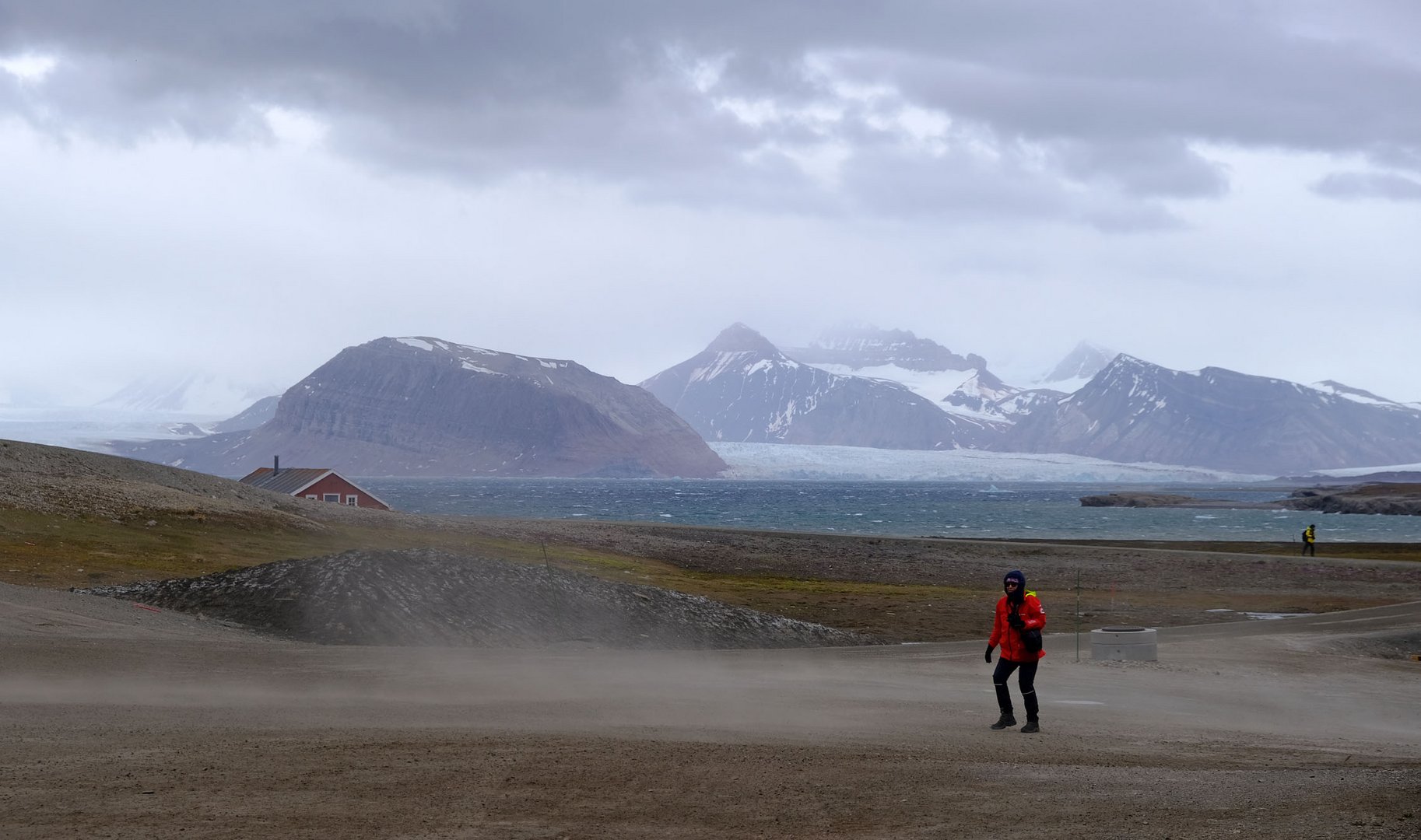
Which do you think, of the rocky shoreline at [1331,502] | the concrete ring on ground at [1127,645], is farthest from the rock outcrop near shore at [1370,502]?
the concrete ring on ground at [1127,645]

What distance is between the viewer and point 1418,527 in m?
123

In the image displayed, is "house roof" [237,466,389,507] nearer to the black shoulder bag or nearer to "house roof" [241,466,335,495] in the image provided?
"house roof" [241,466,335,495]

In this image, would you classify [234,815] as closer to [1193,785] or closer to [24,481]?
[1193,785]

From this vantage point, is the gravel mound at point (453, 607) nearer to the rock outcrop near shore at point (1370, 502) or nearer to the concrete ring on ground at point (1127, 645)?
the concrete ring on ground at point (1127, 645)

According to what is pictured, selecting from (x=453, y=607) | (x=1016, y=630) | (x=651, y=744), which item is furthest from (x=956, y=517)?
(x=651, y=744)

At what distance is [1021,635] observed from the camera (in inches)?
618

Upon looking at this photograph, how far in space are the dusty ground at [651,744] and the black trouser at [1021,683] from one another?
51 cm

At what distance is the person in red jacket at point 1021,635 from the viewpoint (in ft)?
51.2

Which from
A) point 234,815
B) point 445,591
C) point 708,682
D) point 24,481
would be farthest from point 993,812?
point 24,481

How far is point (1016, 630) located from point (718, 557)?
53212 millimetres

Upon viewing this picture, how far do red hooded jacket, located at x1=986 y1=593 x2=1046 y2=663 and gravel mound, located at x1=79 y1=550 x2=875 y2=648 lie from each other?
539 inches

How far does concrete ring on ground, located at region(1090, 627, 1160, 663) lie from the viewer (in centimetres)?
2650

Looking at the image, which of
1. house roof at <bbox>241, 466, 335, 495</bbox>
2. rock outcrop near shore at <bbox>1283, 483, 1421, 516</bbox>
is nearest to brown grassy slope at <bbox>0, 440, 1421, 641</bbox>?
house roof at <bbox>241, 466, 335, 495</bbox>

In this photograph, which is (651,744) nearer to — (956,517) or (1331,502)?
Result: (956,517)
